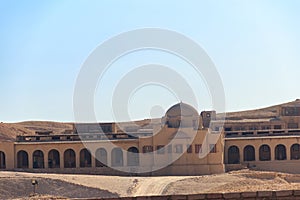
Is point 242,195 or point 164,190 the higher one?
point 242,195

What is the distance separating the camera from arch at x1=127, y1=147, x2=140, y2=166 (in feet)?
149

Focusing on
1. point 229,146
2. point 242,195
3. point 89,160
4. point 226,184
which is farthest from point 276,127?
point 242,195

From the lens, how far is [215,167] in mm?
43156

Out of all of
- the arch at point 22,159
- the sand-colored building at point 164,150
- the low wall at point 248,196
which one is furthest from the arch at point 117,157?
the low wall at point 248,196

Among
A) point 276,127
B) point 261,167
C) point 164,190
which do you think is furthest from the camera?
point 276,127

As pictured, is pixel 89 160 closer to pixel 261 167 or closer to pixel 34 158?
pixel 34 158

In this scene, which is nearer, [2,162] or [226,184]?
[226,184]

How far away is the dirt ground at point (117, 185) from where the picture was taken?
33.2 metres

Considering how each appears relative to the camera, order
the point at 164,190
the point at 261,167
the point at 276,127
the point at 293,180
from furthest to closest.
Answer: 1. the point at 276,127
2. the point at 261,167
3. the point at 293,180
4. the point at 164,190

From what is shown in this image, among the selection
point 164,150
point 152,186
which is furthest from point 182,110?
point 152,186

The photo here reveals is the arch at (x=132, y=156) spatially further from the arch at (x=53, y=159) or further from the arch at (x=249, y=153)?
the arch at (x=249, y=153)

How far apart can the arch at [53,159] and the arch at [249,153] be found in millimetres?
17184

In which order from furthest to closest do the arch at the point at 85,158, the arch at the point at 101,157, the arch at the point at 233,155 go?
the arch at the point at 233,155 < the arch at the point at 85,158 < the arch at the point at 101,157

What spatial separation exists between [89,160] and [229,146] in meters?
13.0
